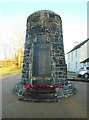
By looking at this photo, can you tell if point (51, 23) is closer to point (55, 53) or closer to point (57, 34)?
point (57, 34)

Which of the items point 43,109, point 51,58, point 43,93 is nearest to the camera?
point 43,109

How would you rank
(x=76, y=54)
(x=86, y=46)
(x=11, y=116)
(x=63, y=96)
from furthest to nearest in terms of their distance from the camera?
1. (x=76, y=54)
2. (x=86, y=46)
3. (x=63, y=96)
4. (x=11, y=116)

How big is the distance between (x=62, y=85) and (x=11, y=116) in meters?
7.55

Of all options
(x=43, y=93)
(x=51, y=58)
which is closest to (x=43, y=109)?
(x=43, y=93)

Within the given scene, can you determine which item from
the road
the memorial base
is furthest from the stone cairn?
the road

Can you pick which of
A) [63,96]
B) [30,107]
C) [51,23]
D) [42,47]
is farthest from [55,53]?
[30,107]

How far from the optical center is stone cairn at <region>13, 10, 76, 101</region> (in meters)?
16.3

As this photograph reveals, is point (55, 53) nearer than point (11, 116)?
No

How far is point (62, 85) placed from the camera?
694 inches

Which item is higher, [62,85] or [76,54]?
[76,54]

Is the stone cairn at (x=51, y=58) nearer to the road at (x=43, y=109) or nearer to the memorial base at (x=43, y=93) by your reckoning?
the memorial base at (x=43, y=93)

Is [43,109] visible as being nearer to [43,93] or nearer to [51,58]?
[43,93]

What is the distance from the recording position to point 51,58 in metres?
17.8

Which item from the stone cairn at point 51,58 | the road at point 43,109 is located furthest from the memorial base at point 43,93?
the road at point 43,109
